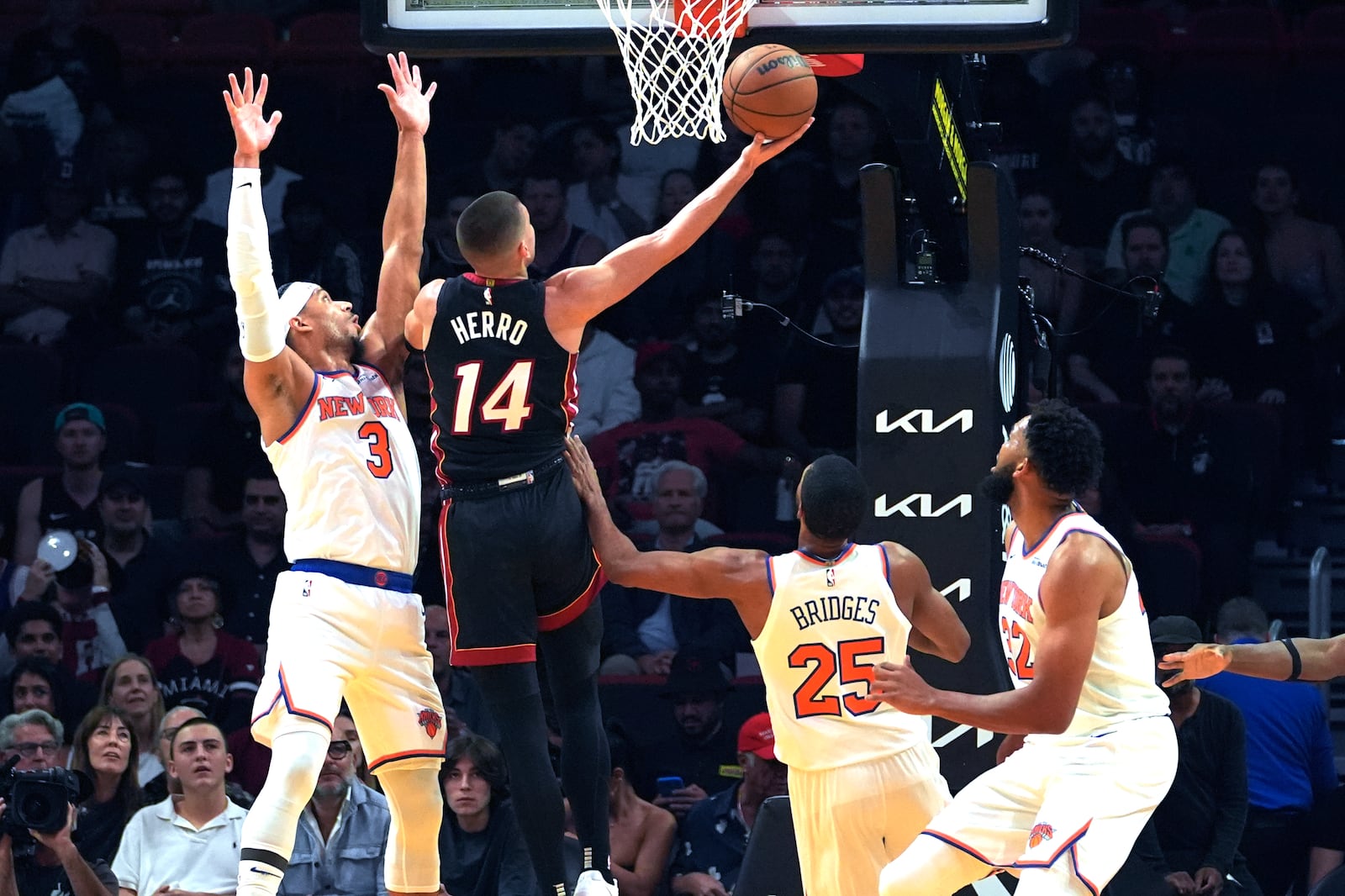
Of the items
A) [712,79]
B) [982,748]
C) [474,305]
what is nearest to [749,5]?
[712,79]

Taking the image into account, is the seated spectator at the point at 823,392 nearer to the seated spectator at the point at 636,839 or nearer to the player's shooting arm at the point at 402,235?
the seated spectator at the point at 636,839

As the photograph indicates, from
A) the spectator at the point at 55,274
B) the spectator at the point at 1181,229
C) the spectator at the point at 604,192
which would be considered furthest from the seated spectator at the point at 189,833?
the spectator at the point at 1181,229

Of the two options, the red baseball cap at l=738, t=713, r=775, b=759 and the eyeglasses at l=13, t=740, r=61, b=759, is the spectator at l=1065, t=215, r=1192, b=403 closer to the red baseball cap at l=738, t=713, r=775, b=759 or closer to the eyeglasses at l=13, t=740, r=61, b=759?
the red baseball cap at l=738, t=713, r=775, b=759

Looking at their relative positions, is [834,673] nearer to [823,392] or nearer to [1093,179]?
[823,392]

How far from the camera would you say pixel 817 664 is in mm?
Result: 6410

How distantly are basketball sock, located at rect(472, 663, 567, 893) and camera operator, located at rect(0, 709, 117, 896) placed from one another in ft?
8.26

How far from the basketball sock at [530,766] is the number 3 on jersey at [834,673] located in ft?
2.71

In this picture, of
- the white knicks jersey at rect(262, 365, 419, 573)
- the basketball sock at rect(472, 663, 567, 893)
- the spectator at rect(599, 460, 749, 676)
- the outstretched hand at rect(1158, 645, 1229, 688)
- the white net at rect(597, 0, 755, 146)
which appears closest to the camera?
the outstretched hand at rect(1158, 645, 1229, 688)

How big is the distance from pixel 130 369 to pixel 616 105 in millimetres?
3636

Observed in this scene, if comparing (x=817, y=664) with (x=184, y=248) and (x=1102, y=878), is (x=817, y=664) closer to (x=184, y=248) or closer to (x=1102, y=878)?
(x=1102, y=878)

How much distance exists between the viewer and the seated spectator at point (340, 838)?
870 centimetres

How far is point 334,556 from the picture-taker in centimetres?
657

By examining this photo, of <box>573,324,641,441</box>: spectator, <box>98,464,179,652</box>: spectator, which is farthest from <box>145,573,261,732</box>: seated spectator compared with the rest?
<box>573,324,641,441</box>: spectator

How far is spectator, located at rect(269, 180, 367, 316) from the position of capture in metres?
12.4
